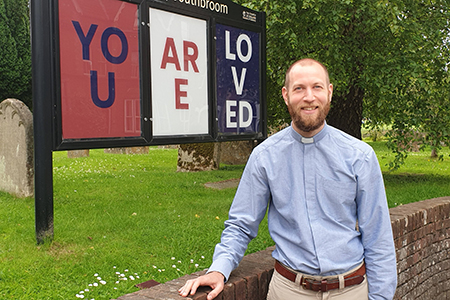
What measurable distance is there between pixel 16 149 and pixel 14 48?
13.2m

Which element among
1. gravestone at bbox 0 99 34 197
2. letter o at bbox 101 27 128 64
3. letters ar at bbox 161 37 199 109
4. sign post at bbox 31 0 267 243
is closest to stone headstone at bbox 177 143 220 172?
gravestone at bbox 0 99 34 197

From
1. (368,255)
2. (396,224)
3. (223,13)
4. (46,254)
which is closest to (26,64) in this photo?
(223,13)

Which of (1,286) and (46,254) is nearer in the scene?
(1,286)

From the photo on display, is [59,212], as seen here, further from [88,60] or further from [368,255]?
[368,255]

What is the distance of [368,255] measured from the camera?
2529 millimetres

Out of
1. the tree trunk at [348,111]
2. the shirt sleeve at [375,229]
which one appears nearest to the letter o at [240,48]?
the shirt sleeve at [375,229]

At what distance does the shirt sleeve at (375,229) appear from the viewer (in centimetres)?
244

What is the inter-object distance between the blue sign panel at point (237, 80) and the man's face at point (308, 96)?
3982 millimetres

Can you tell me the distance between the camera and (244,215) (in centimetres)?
264

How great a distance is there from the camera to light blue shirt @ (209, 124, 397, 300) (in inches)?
96.5

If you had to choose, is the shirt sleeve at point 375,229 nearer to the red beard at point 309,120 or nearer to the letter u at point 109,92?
the red beard at point 309,120

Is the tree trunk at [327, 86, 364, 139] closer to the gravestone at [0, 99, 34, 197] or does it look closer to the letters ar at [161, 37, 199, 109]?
the letters ar at [161, 37, 199, 109]

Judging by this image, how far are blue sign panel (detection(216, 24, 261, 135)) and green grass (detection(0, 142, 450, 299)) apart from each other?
4.54 feet

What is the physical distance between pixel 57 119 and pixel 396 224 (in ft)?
11.7
